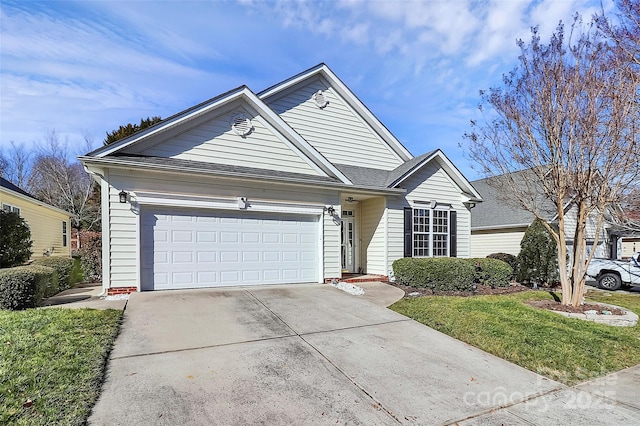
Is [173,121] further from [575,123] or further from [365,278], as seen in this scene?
[575,123]

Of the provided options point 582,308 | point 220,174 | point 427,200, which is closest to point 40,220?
point 220,174

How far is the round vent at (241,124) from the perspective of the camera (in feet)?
30.7

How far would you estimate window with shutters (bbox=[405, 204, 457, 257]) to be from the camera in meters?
12.0

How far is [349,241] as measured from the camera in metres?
13.0

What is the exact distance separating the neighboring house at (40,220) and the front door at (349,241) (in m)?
13.6

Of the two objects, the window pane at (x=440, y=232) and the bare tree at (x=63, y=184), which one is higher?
the bare tree at (x=63, y=184)

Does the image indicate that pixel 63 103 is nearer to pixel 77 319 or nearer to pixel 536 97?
pixel 77 319

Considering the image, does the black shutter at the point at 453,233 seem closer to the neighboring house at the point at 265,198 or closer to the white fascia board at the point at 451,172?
the neighboring house at the point at 265,198

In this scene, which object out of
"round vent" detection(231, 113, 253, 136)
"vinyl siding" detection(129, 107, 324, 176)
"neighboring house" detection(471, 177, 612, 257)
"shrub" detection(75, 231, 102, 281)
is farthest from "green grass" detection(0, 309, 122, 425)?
"neighboring house" detection(471, 177, 612, 257)

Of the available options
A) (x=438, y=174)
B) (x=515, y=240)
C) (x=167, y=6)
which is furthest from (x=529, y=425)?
(x=515, y=240)

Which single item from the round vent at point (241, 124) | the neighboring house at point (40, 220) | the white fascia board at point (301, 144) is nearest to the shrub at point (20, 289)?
the round vent at point (241, 124)

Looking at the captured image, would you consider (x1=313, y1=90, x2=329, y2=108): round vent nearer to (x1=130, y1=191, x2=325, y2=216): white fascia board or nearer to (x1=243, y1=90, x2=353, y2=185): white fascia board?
(x1=243, y1=90, x2=353, y2=185): white fascia board

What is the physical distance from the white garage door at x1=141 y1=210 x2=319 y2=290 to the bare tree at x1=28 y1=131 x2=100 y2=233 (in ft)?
76.2

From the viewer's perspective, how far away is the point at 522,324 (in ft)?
21.5
